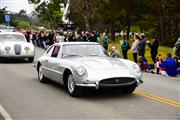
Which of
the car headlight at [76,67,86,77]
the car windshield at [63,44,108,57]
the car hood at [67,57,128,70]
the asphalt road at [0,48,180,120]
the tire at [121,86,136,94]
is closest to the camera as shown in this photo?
the asphalt road at [0,48,180,120]

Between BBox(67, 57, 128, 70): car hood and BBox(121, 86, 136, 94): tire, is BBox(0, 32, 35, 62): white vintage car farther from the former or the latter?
BBox(121, 86, 136, 94): tire

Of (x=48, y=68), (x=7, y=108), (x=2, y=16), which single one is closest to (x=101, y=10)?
(x=48, y=68)

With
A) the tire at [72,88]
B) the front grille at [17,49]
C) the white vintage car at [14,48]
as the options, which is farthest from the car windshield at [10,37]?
the tire at [72,88]

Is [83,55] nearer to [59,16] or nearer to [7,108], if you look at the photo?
[7,108]

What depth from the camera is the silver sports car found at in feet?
32.1

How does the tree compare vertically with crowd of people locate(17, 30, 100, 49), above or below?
above

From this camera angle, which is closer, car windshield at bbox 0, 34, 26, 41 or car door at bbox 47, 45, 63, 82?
car door at bbox 47, 45, 63, 82

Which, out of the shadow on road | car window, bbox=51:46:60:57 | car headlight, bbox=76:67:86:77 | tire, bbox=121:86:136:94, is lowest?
the shadow on road

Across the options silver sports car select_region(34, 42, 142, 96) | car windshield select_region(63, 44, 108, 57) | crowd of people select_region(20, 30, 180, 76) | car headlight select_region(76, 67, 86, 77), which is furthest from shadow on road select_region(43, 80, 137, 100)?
crowd of people select_region(20, 30, 180, 76)

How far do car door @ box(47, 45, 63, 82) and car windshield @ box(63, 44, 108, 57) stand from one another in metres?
0.26

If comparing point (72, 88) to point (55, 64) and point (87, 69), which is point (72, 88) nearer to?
point (87, 69)

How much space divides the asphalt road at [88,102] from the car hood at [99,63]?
757mm

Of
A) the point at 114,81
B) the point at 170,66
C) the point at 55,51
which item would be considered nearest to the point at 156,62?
the point at 170,66

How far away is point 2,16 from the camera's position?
107 m
